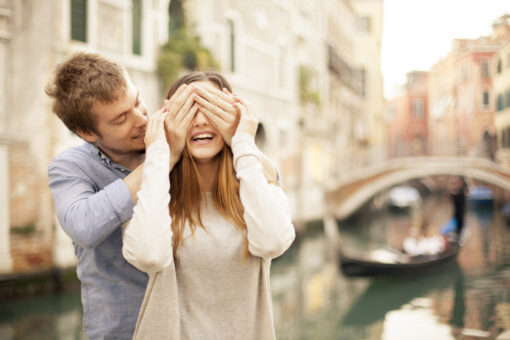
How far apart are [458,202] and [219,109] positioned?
7135mm

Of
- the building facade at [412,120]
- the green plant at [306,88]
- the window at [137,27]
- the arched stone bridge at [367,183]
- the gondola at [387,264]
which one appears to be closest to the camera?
the window at [137,27]

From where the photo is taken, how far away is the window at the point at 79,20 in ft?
14.5

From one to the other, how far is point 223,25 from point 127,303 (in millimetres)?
5972

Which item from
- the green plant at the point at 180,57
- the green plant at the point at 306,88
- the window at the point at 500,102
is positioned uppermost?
the green plant at the point at 306,88

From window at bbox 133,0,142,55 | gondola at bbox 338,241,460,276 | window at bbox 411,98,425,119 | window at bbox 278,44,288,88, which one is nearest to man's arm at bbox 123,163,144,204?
window at bbox 133,0,142,55

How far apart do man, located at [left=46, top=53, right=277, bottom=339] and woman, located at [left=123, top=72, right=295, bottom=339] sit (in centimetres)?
4

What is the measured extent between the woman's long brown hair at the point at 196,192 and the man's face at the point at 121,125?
78mm

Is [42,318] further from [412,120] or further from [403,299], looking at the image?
[412,120]

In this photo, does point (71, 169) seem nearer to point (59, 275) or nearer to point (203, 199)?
point (203, 199)

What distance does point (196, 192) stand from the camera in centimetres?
86

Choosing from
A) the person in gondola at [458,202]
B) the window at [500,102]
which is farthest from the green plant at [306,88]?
the window at [500,102]

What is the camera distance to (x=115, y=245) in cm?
85

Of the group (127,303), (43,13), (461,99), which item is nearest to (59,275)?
(43,13)

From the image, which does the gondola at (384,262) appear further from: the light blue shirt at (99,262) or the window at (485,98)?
the light blue shirt at (99,262)
